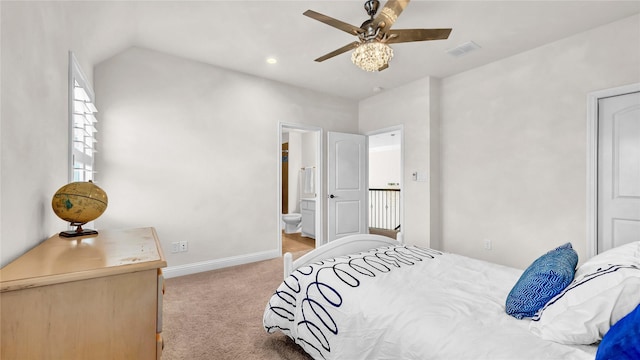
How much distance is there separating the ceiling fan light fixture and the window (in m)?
1.92

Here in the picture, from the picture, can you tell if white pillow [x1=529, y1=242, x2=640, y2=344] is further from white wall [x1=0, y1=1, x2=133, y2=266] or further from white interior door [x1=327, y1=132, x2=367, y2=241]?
white interior door [x1=327, y1=132, x2=367, y2=241]

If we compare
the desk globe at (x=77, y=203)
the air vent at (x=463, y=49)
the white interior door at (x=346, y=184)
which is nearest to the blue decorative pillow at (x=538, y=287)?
the desk globe at (x=77, y=203)

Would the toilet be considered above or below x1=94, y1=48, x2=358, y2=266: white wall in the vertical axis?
below

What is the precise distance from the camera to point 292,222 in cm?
612

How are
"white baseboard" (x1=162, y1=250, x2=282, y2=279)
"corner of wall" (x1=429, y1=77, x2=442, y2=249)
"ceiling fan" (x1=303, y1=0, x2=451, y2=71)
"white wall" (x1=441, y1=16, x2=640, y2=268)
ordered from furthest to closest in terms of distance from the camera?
"corner of wall" (x1=429, y1=77, x2=442, y2=249) → "white baseboard" (x1=162, y1=250, x2=282, y2=279) → "white wall" (x1=441, y1=16, x2=640, y2=268) → "ceiling fan" (x1=303, y1=0, x2=451, y2=71)

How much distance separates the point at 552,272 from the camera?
1.28 metres

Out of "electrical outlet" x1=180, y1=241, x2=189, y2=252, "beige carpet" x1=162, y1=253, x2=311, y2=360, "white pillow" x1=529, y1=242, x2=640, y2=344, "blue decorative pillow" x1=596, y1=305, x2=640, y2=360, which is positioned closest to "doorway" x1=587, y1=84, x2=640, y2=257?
"white pillow" x1=529, y1=242, x2=640, y2=344

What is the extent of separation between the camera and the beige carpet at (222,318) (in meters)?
1.90

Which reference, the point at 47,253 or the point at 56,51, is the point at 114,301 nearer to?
the point at 47,253

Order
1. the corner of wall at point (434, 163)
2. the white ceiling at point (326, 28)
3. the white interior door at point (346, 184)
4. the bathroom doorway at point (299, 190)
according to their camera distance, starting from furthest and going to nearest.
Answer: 1. the bathroom doorway at point (299, 190)
2. the white interior door at point (346, 184)
3. the corner of wall at point (434, 163)
4. the white ceiling at point (326, 28)

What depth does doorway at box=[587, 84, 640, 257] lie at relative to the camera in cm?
258

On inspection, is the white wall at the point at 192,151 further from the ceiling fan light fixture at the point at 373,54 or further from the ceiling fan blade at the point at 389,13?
the ceiling fan blade at the point at 389,13

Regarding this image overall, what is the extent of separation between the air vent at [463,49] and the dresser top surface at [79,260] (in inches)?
131

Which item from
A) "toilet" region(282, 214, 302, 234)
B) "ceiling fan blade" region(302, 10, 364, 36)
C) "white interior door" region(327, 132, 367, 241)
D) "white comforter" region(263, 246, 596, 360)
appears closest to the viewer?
"white comforter" region(263, 246, 596, 360)
